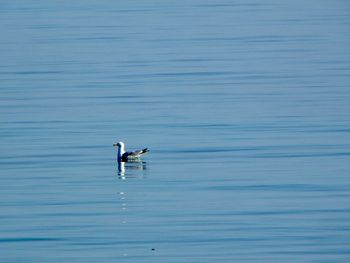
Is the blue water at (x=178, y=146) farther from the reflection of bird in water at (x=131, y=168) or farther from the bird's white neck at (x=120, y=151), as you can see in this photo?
the bird's white neck at (x=120, y=151)

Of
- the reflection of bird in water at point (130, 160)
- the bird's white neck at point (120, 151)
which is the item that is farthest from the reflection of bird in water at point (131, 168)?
the bird's white neck at point (120, 151)


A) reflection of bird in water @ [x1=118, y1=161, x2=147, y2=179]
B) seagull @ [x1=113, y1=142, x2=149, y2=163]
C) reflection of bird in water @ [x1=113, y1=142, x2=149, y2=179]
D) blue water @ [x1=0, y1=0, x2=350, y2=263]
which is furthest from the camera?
seagull @ [x1=113, y1=142, x2=149, y2=163]

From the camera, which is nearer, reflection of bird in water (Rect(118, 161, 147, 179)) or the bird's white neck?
reflection of bird in water (Rect(118, 161, 147, 179))

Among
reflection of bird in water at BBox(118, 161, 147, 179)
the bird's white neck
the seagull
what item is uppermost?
the bird's white neck

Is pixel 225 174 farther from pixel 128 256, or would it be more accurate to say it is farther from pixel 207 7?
pixel 207 7

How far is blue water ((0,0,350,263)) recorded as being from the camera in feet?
56.1

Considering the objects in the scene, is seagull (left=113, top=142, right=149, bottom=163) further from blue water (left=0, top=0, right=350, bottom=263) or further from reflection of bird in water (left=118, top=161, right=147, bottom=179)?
blue water (left=0, top=0, right=350, bottom=263)

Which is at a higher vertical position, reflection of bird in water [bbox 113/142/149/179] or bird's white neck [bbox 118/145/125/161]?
bird's white neck [bbox 118/145/125/161]

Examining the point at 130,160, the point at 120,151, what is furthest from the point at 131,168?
the point at 120,151

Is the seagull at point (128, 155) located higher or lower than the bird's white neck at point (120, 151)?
lower

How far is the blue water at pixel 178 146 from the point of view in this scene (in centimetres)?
1709

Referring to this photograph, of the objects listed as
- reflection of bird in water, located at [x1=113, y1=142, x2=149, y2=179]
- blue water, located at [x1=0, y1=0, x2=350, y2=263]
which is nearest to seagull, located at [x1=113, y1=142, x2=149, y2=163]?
reflection of bird in water, located at [x1=113, y1=142, x2=149, y2=179]

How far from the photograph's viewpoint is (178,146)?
24.9m

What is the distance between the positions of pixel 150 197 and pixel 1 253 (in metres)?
4.09
